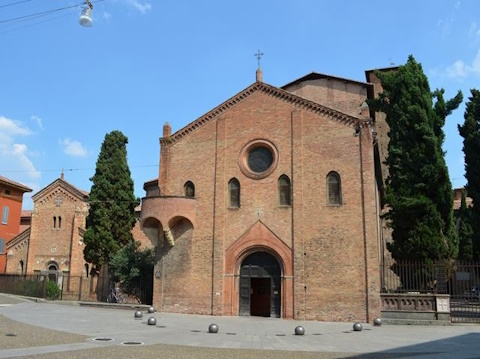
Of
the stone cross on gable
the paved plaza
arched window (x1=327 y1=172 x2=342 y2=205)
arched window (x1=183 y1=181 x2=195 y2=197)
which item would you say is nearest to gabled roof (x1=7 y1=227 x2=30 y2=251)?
the stone cross on gable

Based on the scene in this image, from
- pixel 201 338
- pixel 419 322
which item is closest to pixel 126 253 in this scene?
pixel 201 338

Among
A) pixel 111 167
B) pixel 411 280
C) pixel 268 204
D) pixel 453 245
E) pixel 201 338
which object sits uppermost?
pixel 111 167

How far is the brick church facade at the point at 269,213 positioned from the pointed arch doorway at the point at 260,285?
5cm

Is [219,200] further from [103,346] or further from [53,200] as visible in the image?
[53,200]

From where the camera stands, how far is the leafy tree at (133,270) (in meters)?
26.4

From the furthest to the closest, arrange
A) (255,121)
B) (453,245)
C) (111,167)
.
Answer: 1. (111,167)
2. (255,121)
3. (453,245)

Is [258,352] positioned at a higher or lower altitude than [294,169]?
lower

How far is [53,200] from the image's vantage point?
37.1 m

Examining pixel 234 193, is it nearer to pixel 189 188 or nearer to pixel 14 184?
pixel 189 188

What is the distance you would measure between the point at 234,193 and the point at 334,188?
515cm

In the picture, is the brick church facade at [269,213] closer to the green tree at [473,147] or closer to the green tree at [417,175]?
the green tree at [417,175]

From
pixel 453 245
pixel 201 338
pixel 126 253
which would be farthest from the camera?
pixel 126 253

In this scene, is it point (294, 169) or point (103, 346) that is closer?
point (103, 346)

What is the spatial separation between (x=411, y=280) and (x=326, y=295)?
13.3ft
